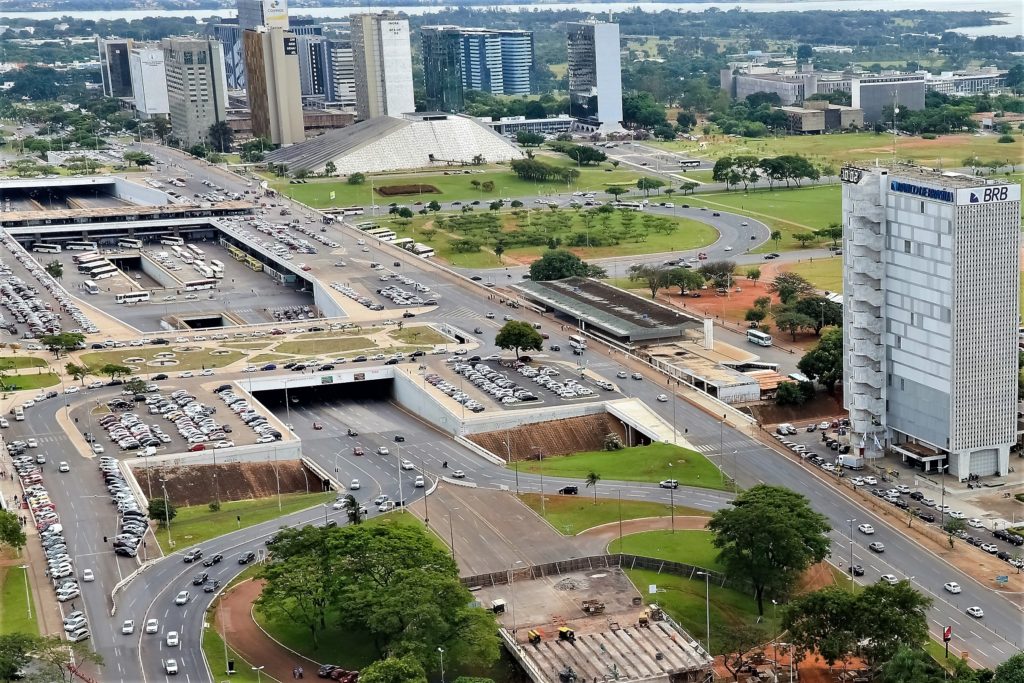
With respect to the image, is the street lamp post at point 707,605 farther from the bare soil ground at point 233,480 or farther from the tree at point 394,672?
the bare soil ground at point 233,480

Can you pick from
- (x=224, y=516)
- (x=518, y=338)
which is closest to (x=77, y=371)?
(x=224, y=516)

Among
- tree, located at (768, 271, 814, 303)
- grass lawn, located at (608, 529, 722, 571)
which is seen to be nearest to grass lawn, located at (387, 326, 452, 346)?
tree, located at (768, 271, 814, 303)

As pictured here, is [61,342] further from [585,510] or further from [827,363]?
[827,363]

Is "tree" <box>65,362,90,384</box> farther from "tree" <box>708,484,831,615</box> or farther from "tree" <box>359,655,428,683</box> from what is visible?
"tree" <box>708,484,831,615</box>

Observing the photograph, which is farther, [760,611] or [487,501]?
[487,501]

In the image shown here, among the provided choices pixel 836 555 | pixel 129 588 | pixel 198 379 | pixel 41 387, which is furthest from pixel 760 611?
pixel 41 387

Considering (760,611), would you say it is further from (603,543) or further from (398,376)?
(398,376)
